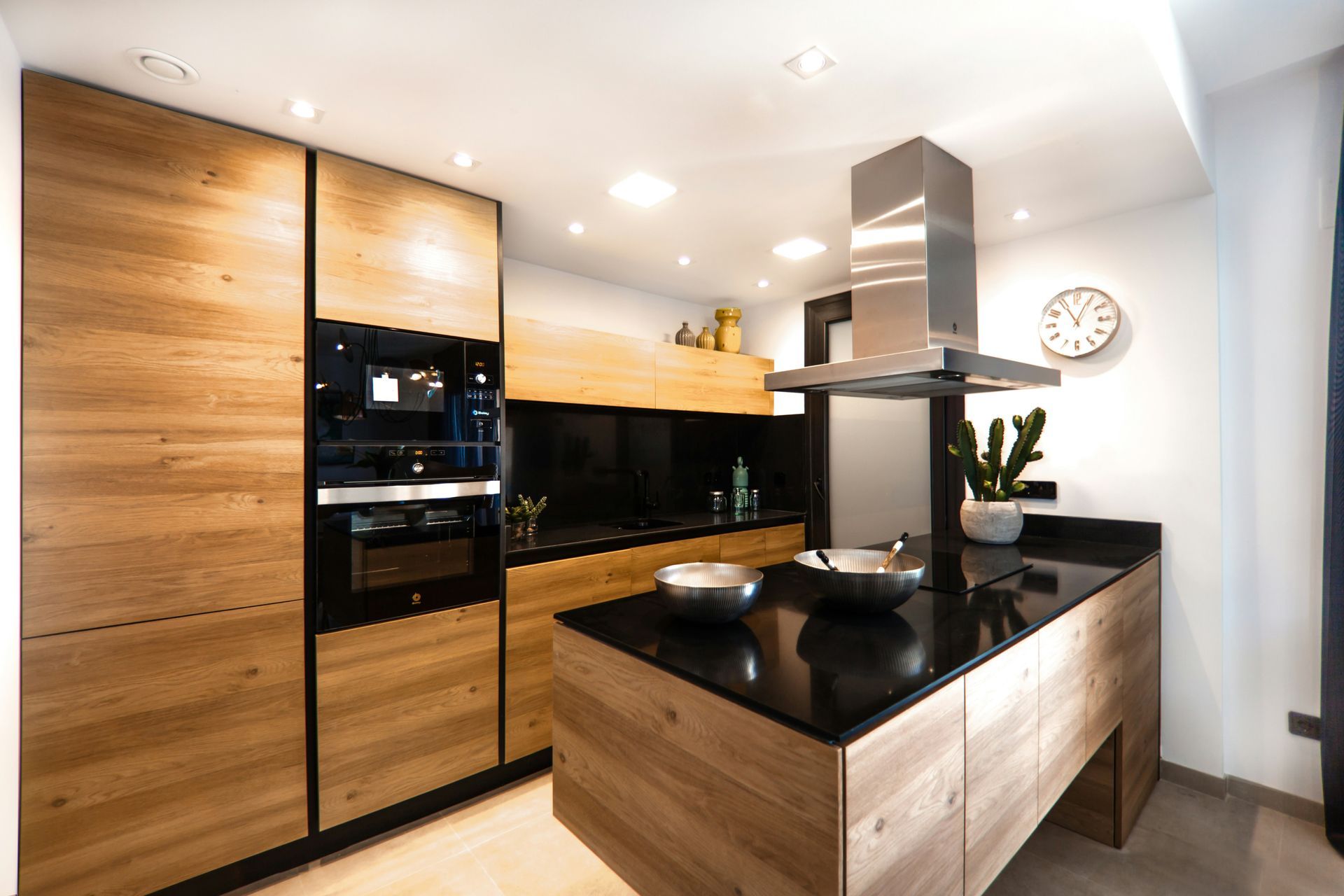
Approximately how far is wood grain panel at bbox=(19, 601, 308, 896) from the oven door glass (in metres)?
0.15

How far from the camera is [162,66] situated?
1574 mm

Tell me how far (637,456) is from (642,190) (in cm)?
179

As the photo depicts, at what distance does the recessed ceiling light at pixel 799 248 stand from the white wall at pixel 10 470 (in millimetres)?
2679

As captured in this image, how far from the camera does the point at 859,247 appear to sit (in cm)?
206

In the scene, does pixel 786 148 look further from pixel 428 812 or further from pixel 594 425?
pixel 428 812

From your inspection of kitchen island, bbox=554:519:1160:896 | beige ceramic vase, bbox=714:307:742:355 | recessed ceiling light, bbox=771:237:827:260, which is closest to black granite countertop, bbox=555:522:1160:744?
kitchen island, bbox=554:519:1160:896

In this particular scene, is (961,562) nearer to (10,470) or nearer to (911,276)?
(911,276)

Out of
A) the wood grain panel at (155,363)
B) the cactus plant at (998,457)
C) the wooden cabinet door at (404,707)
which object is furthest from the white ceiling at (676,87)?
the wooden cabinet door at (404,707)

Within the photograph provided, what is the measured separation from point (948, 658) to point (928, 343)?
3.44 ft

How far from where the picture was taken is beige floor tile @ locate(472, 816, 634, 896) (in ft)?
6.13

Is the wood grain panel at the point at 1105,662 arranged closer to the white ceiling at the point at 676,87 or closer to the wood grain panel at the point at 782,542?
the white ceiling at the point at 676,87

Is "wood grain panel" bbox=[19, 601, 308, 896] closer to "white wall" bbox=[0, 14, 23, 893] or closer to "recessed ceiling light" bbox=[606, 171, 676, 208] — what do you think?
"white wall" bbox=[0, 14, 23, 893]

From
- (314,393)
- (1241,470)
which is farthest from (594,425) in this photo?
(1241,470)

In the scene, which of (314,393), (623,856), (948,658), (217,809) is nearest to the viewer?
(948,658)
